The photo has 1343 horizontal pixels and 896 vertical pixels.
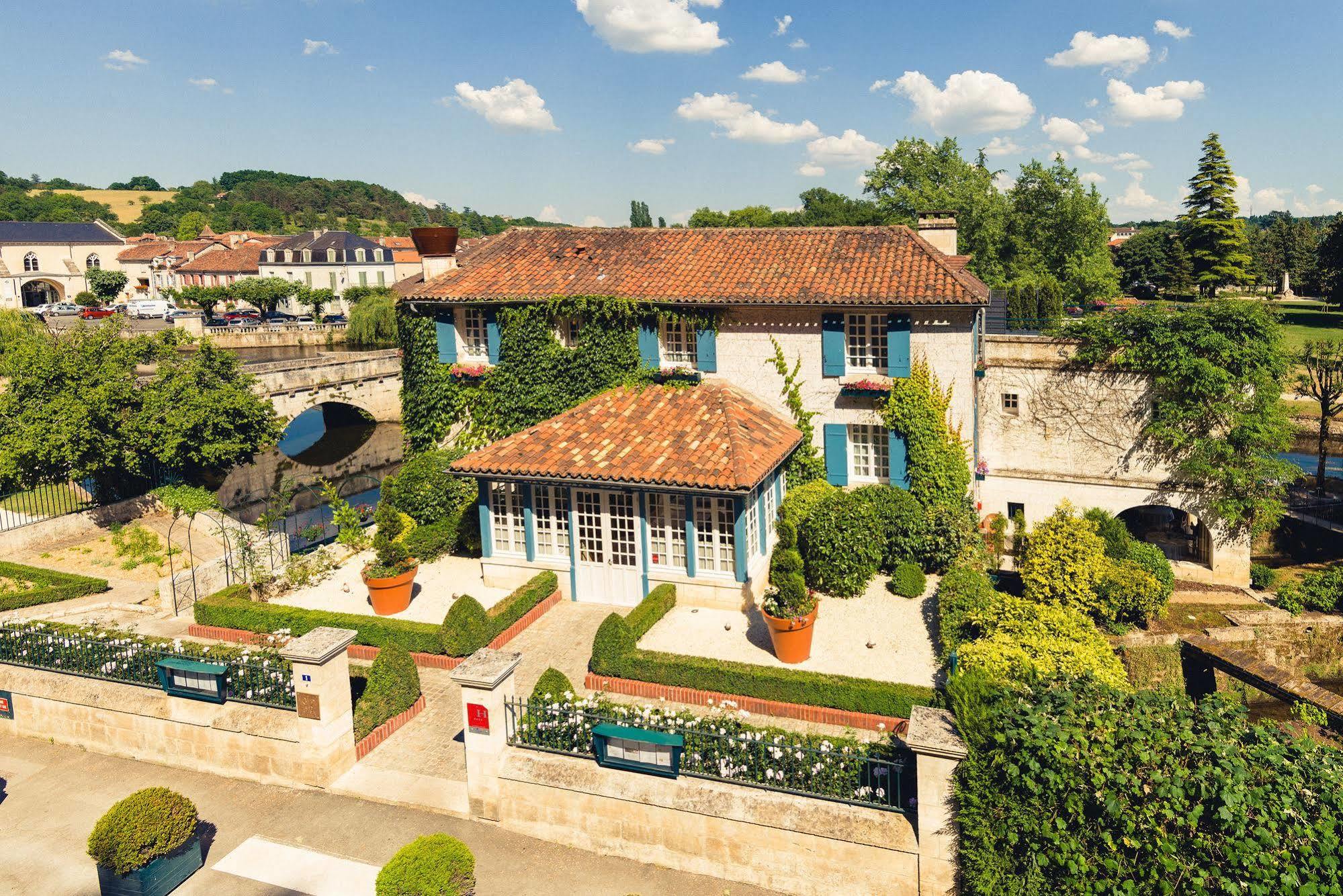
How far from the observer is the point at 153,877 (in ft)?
35.6

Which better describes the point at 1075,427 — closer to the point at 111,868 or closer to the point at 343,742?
the point at 343,742

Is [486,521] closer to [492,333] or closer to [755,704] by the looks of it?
[492,333]

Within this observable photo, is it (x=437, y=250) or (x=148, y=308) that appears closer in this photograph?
(x=437, y=250)

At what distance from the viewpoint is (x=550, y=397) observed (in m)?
23.4

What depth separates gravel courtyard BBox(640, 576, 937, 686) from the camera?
15.9 meters

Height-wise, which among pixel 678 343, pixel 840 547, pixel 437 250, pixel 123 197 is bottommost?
pixel 840 547

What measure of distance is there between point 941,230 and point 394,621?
58.5ft

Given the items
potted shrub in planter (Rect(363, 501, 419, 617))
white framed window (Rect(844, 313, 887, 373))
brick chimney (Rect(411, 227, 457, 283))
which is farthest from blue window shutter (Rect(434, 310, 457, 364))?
white framed window (Rect(844, 313, 887, 373))

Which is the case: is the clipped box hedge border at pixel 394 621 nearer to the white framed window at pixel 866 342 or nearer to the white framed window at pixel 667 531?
the white framed window at pixel 667 531

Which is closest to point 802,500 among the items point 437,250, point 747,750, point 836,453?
point 836,453

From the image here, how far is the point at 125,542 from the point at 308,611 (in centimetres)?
1062

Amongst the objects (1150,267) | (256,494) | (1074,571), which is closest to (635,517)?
(1074,571)

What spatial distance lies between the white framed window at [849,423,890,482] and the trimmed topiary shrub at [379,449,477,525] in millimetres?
9837

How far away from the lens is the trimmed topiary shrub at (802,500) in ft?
67.3
